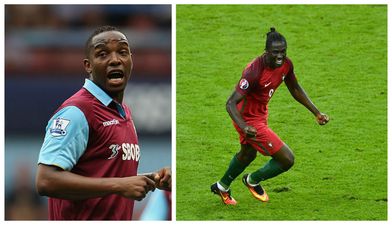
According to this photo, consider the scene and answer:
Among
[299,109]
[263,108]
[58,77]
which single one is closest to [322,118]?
[299,109]

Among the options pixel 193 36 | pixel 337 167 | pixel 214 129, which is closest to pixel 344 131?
pixel 337 167

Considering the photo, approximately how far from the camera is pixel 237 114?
707 centimetres

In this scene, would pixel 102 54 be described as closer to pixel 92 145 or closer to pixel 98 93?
pixel 98 93

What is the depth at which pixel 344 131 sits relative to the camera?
792 centimetres

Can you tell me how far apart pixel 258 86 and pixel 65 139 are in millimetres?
2808

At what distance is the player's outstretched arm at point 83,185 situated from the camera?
15.1 ft

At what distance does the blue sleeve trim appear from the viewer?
471 centimetres

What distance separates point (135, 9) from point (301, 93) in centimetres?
257

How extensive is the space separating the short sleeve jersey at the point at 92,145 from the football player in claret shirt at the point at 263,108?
1981mm

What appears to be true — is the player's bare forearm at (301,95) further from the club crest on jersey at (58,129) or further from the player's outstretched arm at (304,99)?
the club crest on jersey at (58,129)

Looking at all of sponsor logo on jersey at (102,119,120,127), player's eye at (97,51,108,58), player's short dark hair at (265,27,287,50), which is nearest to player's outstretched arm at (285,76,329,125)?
player's short dark hair at (265,27,287,50)

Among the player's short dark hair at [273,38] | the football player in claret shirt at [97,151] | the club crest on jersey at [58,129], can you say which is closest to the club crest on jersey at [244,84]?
the player's short dark hair at [273,38]
